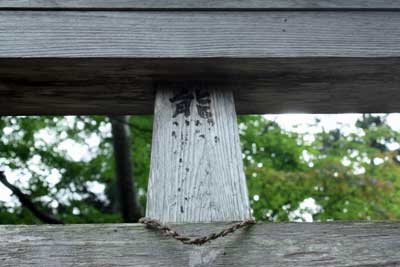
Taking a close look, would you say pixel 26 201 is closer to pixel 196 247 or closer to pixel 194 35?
pixel 194 35

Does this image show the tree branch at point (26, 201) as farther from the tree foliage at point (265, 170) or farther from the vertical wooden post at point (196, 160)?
the vertical wooden post at point (196, 160)

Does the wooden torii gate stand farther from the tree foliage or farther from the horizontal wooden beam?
the tree foliage

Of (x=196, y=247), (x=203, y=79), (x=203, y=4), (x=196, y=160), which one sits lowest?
(x=196, y=247)

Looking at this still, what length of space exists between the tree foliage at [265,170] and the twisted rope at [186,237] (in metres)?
2.74

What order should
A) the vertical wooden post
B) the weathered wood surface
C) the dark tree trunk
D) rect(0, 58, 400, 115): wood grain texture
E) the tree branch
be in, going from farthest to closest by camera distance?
1. the dark tree trunk
2. the tree branch
3. rect(0, 58, 400, 115): wood grain texture
4. the vertical wooden post
5. the weathered wood surface

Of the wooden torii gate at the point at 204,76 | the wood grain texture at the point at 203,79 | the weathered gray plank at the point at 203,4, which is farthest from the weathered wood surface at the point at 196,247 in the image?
the weathered gray plank at the point at 203,4

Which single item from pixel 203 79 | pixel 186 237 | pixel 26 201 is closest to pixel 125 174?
pixel 26 201

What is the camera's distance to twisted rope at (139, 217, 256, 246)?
3.07 ft

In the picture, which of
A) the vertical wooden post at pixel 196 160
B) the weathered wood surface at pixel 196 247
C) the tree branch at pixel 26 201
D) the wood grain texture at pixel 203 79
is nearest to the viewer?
the weathered wood surface at pixel 196 247

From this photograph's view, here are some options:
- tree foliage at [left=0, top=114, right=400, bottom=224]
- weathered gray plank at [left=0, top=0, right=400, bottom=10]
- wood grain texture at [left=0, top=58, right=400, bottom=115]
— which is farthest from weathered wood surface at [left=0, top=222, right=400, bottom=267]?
tree foliage at [left=0, top=114, right=400, bottom=224]

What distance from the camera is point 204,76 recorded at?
1.21 metres

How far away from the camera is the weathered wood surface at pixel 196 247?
93 centimetres

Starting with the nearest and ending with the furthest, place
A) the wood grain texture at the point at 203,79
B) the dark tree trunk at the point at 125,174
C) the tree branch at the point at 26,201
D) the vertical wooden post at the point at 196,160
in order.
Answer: the vertical wooden post at the point at 196,160, the wood grain texture at the point at 203,79, the tree branch at the point at 26,201, the dark tree trunk at the point at 125,174

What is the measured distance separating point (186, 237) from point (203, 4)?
0.58m
